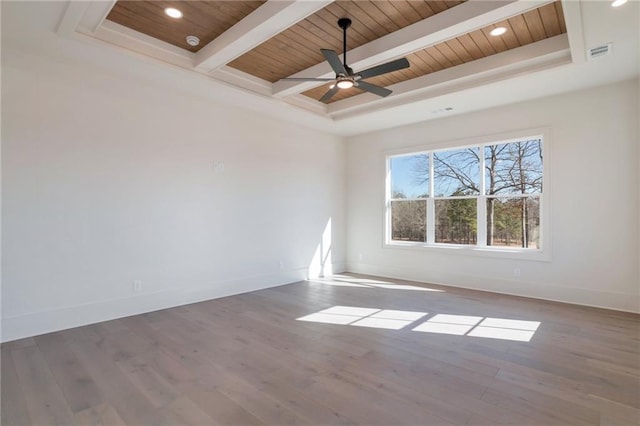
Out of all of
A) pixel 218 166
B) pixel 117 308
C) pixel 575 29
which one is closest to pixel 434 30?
pixel 575 29

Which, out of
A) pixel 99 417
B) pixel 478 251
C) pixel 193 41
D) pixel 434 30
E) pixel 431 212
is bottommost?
pixel 99 417

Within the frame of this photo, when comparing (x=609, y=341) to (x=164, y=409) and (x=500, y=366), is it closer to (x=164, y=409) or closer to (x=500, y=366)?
(x=500, y=366)

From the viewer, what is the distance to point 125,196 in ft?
13.3

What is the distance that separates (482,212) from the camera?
5469 mm

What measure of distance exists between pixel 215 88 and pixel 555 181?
4.92 meters

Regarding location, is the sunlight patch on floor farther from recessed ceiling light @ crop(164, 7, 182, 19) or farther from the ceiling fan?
recessed ceiling light @ crop(164, 7, 182, 19)

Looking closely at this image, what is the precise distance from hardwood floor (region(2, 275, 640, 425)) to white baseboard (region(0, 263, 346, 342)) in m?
0.14

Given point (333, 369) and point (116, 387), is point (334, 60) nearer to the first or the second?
point (333, 369)

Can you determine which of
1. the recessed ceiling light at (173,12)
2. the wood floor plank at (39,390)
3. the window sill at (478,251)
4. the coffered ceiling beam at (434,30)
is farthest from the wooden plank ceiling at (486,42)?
the wood floor plank at (39,390)

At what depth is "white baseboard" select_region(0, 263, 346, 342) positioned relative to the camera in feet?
10.9

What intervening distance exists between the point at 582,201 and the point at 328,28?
4.07m

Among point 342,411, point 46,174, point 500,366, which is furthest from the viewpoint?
point 46,174

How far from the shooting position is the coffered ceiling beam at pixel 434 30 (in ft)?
9.30

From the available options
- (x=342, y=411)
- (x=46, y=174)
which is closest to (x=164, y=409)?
(x=342, y=411)
